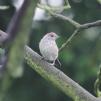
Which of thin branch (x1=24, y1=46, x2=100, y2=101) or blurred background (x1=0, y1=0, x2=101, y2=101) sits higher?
thin branch (x1=24, y1=46, x2=100, y2=101)

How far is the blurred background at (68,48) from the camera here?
5664mm

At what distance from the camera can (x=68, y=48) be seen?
5.76 meters

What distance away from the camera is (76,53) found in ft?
18.9

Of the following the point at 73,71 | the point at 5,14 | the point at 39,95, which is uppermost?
the point at 5,14

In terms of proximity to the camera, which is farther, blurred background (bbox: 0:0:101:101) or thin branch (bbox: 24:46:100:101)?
blurred background (bbox: 0:0:101:101)

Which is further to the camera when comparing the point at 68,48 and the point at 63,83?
the point at 68,48

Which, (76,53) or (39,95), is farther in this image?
(39,95)

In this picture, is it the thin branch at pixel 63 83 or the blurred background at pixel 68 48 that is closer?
the thin branch at pixel 63 83

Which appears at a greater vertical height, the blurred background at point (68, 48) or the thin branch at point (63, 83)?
the thin branch at point (63, 83)

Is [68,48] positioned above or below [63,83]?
below

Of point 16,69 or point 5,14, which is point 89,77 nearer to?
point 5,14

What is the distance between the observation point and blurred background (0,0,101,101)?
18.6 ft

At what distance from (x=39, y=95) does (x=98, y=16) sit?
137 cm

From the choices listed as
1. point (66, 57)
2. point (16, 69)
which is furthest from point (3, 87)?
point (66, 57)
